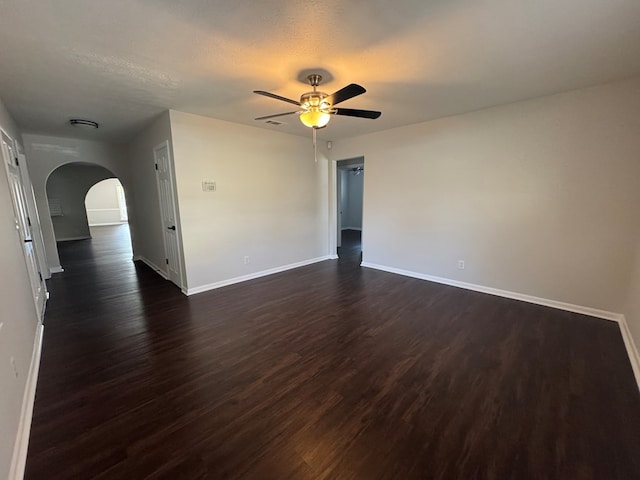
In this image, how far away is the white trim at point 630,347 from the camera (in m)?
2.06

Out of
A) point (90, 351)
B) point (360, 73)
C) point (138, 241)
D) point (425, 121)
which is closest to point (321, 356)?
point (90, 351)

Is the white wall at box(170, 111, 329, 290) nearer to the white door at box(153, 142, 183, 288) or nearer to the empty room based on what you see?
the empty room

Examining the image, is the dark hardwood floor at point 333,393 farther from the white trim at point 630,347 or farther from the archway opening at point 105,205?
the archway opening at point 105,205

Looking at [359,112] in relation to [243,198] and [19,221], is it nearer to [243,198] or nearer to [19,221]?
[243,198]

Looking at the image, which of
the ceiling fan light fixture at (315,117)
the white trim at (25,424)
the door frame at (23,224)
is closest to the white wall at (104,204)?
the door frame at (23,224)

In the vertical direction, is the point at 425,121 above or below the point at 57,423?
above

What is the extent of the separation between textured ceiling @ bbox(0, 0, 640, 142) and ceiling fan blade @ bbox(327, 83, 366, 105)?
27 cm

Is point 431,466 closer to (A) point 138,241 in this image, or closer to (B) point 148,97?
(B) point 148,97

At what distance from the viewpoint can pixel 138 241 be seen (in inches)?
230

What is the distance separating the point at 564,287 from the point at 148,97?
5.28 metres

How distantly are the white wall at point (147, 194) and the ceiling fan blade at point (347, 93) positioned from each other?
94.2 inches

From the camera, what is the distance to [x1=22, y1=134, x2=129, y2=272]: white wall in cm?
475

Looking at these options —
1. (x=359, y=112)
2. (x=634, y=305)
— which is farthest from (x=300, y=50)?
(x=634, y=305)

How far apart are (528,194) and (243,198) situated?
3937 millimetres
